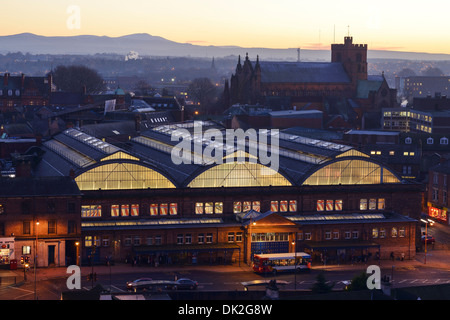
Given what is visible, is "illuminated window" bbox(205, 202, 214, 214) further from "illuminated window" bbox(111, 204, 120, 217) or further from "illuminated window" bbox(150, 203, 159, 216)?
"illuminated window" bbox(111, 204, 120, 217)

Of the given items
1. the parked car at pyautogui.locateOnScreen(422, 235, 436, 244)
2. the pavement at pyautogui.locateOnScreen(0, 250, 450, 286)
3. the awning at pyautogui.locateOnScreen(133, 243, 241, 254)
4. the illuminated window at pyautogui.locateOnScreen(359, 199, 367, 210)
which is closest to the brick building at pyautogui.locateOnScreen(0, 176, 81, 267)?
the pavement at pyautogui.locateOnScreen(0, 250, 450, 286)

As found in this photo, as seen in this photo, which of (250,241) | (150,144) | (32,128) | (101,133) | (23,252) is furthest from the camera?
(32,128)

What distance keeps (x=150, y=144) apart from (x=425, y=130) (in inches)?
3198

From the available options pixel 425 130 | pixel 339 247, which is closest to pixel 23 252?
pixel 339 247

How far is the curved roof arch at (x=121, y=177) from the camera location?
9588 cm

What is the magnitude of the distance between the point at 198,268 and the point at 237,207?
10.2 metres

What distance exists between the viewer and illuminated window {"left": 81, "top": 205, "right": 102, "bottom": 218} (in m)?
95.1

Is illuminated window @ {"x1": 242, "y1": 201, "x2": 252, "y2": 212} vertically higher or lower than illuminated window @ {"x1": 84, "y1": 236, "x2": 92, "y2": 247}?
higher

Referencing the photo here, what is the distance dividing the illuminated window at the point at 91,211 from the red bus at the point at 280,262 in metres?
17.5

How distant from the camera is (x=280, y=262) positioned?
3565 inches

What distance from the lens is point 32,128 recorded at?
552ft

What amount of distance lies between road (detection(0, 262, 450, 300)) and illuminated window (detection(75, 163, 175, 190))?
11749mm
